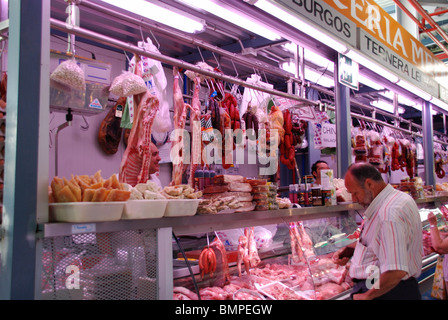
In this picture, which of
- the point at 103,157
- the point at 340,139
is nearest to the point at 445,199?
the point at 340,139

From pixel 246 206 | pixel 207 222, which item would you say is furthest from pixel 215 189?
pixel 207 222

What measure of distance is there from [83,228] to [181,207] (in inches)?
27.5

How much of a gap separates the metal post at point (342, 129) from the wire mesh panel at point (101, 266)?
3.54 m

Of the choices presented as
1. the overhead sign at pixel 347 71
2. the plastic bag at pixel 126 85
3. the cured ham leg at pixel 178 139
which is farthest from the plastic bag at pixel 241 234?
the overhead sign at pixel 347 71

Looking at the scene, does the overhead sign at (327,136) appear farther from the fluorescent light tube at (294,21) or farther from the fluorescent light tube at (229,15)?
the fluorescent light tube at (229,15)

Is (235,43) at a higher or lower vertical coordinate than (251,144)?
higher

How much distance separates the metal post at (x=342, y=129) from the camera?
17.5 ft

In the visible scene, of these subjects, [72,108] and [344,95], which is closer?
[72,108]

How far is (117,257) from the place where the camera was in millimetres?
2295

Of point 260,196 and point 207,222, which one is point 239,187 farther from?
point 207,222

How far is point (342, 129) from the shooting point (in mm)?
5383

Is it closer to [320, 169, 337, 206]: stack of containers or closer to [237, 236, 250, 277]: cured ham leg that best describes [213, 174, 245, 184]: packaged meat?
[237, 236, 250, 277]: cured ham leg

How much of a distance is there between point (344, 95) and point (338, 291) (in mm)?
2781
